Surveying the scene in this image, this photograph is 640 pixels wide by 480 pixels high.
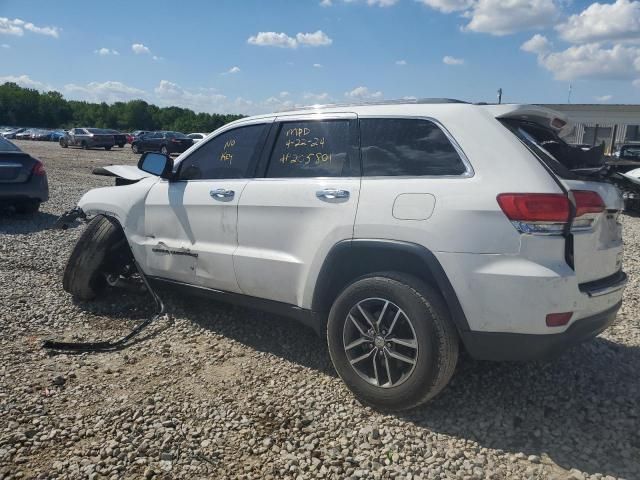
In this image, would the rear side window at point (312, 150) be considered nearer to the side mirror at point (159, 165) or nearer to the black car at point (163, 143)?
the side mirror at point (159, 165)

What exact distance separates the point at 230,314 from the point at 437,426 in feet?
7.67

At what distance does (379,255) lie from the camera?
3316 mm

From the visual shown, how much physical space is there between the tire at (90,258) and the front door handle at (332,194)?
2.40 m

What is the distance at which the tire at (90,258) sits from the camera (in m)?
4.92

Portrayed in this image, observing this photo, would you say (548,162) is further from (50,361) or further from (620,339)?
(50,361)

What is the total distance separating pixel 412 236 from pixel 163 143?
106ft

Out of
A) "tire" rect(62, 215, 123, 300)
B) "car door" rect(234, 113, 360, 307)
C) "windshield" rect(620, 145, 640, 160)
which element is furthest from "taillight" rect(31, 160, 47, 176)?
"windshield" rect(620, 145, 640, 160)

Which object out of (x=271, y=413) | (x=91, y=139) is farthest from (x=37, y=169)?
(x=91, y=139)

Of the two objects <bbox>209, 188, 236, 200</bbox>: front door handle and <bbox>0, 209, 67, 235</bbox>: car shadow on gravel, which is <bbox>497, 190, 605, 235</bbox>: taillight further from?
<bbox>0, 209, 67, 235</bbox>: car shadow on gravel

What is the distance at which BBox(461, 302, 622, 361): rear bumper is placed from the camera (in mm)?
2844

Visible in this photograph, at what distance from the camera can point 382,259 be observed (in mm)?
3338

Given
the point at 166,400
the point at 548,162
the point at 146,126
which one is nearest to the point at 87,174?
the point at 166,400

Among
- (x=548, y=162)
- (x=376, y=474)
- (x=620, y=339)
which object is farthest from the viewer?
(x=620, y=339)

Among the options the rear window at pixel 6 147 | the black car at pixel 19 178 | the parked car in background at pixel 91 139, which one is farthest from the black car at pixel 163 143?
the black car at pixel 19 178
